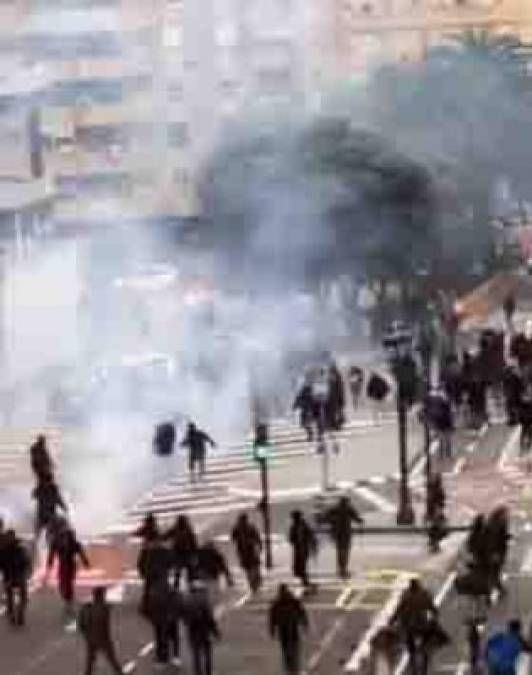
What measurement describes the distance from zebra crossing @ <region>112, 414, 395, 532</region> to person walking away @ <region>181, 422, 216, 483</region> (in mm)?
138

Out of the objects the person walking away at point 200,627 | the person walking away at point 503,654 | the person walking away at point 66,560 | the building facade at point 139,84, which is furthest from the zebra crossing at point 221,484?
the person walking away at point 503,654

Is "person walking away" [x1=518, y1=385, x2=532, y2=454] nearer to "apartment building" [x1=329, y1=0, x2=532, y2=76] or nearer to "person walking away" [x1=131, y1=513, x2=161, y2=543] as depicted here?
"person walking away" [x1=131, y1=513, x2=161, y2=543]

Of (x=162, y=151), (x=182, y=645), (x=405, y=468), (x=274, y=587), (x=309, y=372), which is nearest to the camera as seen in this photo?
(x=182, y=645)

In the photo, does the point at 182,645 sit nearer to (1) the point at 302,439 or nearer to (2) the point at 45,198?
(1) the point at 302,439

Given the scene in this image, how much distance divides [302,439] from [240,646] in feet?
65.5

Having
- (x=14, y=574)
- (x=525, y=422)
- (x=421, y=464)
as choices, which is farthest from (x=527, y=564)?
(x=421, y=464)

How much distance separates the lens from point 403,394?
49.2 m

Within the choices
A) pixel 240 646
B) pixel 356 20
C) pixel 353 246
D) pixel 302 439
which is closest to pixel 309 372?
pixel 302 439

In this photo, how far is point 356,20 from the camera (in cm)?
10081

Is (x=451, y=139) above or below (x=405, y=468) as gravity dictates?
above

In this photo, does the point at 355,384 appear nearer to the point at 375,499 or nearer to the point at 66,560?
the point at 375,499

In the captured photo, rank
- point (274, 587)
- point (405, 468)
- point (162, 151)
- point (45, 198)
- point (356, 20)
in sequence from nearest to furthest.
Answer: point (274, 587) → point (405, 468) → point (162, 151) → point (45, 198) → point (356, 20)

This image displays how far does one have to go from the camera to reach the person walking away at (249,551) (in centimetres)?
4103

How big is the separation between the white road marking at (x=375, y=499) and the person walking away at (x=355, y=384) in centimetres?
998
